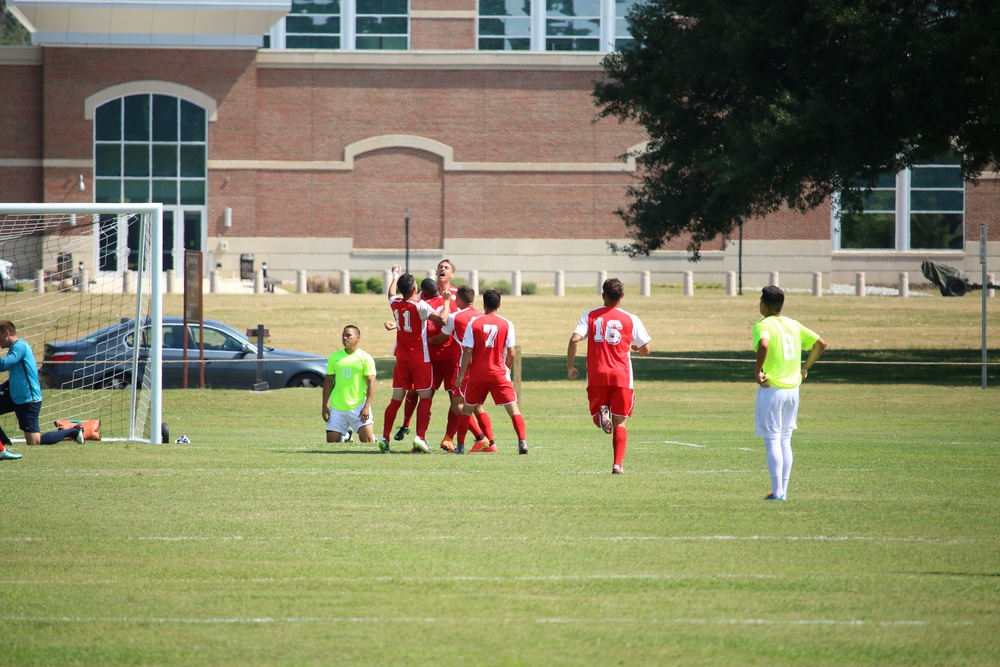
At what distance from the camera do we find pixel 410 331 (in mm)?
13250

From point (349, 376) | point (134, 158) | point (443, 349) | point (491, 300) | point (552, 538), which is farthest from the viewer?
point (134, 158)

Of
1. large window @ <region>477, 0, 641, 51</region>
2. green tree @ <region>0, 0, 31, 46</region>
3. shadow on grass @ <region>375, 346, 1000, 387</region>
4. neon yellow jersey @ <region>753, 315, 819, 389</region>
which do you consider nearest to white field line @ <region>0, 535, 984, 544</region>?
neon yellow jersey @ <region>753, 315, 819, 389</region>

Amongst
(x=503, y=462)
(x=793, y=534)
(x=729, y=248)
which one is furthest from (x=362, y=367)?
(x=729, y=248)

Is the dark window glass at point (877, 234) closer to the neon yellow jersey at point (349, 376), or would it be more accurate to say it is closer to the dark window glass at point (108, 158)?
the dark window glass at point (108, 158)

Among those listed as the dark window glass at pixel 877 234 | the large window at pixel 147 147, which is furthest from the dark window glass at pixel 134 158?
the dark window glass at pixel 877 234

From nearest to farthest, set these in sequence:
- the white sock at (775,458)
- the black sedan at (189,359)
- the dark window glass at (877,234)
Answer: the white sock at (775,458) < the black sedan at (189,359) < the dark window glass at (877,234)

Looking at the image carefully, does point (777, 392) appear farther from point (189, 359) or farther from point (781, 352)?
point (189, 359)

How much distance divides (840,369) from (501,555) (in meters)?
24.1

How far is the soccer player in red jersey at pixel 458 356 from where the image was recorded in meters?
13.0

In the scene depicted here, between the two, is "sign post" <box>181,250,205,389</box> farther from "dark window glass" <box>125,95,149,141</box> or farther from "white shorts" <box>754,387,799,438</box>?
"dark window glass" <box>125,95,149,141</box>

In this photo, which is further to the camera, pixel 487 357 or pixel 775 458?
pixel 487 357

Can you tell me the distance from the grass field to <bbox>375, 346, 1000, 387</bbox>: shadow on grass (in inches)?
500

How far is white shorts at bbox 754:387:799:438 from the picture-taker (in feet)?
31.5

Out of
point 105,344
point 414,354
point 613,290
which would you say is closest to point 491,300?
point 414,354
